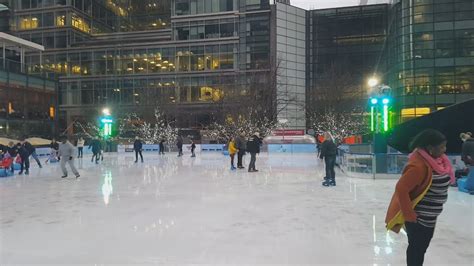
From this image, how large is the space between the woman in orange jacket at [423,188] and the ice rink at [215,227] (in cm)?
156

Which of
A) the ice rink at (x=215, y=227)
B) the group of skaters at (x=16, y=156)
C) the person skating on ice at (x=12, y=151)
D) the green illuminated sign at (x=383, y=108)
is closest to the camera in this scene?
the ice rink at (x=215, y=227)

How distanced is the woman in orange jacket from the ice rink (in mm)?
1561

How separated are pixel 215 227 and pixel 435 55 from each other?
1710 inches

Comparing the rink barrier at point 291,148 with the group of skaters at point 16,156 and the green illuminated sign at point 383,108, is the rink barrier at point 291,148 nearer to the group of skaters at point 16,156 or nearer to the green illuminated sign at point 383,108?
the green illuminated sign at point 383,108

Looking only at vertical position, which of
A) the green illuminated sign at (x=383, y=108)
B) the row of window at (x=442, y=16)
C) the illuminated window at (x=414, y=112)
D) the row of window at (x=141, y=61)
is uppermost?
the row of window at (x=442, y=16)

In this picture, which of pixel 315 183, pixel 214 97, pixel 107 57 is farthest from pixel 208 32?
pixel 315 183

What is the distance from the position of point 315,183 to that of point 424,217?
9.58 metres

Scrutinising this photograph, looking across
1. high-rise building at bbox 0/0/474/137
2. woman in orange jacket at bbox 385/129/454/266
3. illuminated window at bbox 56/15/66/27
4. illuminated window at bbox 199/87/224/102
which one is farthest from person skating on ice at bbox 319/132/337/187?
illuminated window at bbox 56/15/66/27

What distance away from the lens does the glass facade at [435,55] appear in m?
42.3

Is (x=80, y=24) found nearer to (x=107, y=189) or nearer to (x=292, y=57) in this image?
(x=292, y=57)

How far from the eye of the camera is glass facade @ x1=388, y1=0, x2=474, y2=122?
42281 mm

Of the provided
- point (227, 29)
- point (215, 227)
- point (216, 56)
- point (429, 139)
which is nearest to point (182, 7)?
point (227, 29)

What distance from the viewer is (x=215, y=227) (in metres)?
6.71

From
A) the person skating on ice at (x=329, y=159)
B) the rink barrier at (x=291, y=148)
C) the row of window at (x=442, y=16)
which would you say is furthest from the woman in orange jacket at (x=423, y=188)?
the row of window at (x=442, y=16)
